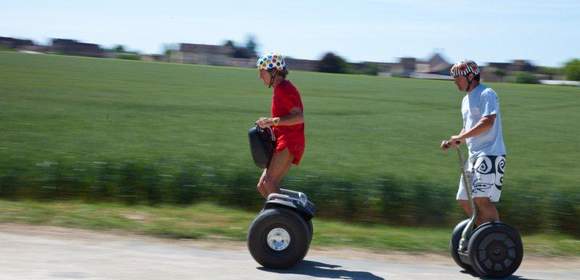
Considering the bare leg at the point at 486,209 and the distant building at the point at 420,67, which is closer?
the bare leg at the point at 486,209

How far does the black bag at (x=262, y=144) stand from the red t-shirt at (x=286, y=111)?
0.24 ft

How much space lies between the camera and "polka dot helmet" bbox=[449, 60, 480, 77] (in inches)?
280

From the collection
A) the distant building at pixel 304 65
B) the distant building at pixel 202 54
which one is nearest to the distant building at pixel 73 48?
the distant building at pixel 202 54

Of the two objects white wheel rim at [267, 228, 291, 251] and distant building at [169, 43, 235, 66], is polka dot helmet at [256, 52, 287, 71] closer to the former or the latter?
white wheel rim at [267, 228, 291, 251]

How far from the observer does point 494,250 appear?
7.09 meters

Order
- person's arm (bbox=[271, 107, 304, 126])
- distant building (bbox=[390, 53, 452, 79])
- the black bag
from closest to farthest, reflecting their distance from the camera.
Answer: person's arm (bbox=[271, 107, 304, 126]), the black bag, distant building (bbox=[390, 53, 452, 79])

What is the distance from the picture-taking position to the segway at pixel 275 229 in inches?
281

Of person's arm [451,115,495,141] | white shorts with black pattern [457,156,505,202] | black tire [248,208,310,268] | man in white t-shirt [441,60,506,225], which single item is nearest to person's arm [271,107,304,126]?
black tire [248,208,310,268]

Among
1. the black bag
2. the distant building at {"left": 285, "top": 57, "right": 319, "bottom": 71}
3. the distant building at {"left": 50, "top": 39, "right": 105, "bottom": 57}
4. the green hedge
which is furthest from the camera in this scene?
the distant building at {"left": 50, "top": 39, "right": 105, "bottom": 57}

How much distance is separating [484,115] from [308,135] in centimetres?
1756

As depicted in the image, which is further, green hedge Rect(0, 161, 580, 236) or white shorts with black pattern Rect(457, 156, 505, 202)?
green hedge Rect(0, 161, 580, 236)

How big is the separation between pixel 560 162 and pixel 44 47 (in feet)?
314

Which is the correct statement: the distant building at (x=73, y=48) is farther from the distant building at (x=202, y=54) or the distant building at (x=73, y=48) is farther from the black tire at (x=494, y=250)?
the black tire at (x=494, y=250)

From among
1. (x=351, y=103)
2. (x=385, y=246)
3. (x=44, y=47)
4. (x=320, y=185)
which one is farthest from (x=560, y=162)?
(x=44, y=47)
